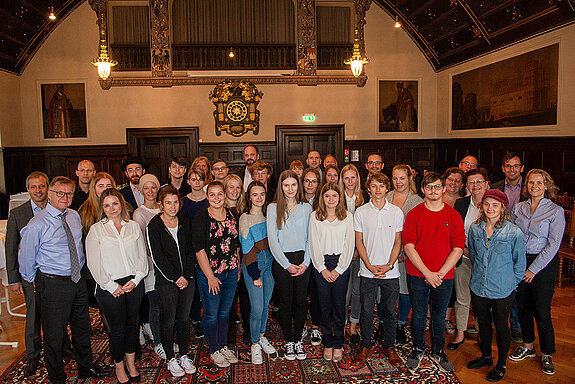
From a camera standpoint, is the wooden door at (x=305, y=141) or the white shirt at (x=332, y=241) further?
Answer: the wooden door at (x=305, y=141)

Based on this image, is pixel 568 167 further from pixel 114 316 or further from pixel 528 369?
pixel 114 316

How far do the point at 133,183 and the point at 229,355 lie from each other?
7.70ft

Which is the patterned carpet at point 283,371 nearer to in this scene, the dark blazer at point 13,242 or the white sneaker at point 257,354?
the white sneaker at point 257,354

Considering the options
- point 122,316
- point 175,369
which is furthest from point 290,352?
point 122,316

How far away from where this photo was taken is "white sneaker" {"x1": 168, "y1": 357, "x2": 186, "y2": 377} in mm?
3723

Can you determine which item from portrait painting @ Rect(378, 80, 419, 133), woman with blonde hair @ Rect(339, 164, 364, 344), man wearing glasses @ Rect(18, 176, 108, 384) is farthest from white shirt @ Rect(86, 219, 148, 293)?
portrait painting @ Rect(378, 80, 419, 133)

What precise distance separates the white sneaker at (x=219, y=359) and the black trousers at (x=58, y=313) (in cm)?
120

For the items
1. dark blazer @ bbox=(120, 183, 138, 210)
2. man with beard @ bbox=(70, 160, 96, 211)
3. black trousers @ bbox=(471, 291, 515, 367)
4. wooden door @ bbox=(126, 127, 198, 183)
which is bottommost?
black trousers @ bbox=(471, 291, 515, 367)

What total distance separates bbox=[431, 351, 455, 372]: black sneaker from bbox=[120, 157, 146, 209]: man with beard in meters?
3.58

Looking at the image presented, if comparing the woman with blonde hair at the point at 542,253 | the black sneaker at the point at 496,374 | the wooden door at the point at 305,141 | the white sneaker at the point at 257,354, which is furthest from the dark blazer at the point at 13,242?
the wooden door at the point at 305,141

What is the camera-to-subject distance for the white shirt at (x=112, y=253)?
10.8ft

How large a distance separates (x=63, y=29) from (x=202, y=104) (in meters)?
4.11

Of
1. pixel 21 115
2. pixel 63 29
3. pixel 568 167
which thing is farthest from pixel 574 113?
pixel 21 115

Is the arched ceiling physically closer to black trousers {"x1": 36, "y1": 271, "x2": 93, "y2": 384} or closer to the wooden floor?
the wooden floor
